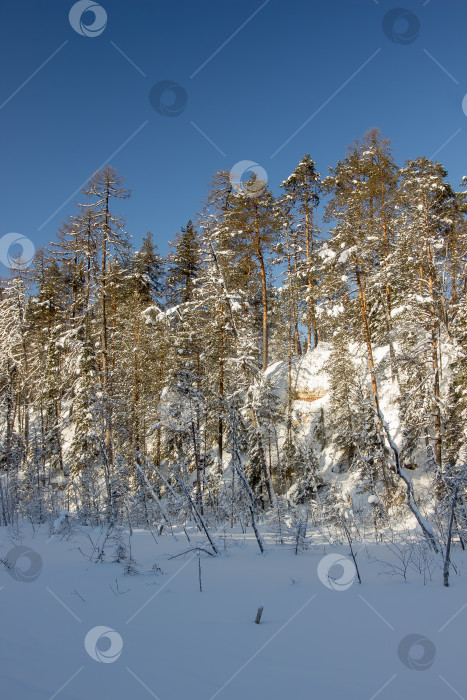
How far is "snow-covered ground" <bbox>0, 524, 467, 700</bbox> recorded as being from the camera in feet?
7.82

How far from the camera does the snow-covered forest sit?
14859 millimetres

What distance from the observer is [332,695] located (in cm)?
228

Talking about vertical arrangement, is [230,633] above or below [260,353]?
below

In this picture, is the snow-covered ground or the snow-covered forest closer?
the snow-covered ground

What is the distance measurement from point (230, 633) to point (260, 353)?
16022 mm

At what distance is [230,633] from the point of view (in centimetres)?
315

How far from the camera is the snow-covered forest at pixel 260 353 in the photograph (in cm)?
1486

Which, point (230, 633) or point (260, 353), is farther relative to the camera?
point (260, 353)

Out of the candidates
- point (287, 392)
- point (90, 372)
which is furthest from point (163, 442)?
point (287, 392)

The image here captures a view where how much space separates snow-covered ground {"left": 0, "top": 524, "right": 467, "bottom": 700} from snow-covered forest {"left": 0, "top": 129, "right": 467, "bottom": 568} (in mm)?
5628

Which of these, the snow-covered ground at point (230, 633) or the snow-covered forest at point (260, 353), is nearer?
the snow-covered ground at point (230, 633)

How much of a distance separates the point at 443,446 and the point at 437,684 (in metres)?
15.1

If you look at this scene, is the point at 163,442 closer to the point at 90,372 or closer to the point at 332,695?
the point at 90,372

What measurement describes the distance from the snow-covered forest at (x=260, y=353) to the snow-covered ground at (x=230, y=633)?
18.5 ft
